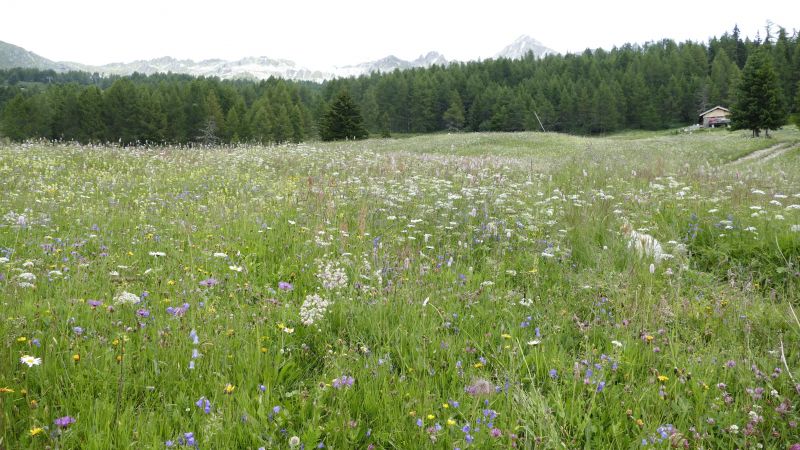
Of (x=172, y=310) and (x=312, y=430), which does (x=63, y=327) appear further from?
(x=312, y=430)

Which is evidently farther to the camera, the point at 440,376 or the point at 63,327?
the point at 63,327

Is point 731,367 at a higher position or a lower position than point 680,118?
lower

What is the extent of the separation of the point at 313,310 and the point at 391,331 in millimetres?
604

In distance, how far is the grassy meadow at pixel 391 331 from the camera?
245cm

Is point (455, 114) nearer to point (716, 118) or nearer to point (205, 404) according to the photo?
point (716, 118)

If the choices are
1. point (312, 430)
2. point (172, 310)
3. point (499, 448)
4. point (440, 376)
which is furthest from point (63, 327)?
point (499, 448)

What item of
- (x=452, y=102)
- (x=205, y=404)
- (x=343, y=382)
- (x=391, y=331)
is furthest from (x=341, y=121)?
(x=205, y=404)

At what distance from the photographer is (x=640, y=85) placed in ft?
306

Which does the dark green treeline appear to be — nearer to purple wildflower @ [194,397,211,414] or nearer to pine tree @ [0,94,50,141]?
pine tree @ [0,94,50,141]

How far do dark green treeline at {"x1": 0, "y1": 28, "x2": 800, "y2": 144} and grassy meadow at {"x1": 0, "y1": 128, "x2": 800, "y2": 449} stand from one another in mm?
66266

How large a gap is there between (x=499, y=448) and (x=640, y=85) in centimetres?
10686

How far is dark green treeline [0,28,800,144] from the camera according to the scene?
8231 centimetres

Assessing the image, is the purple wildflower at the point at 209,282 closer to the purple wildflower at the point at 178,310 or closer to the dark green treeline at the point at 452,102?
the purple wildflower at the point at 178,310

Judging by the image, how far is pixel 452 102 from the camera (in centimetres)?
10206
